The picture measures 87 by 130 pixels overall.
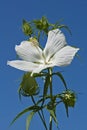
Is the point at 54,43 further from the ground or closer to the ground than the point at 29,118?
further from the ground

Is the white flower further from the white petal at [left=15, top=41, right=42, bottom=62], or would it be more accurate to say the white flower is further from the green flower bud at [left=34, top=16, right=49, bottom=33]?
the green flower bud at [left=34, top=16, right=49, bottom=33]

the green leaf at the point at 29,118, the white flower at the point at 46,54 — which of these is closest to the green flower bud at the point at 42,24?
the white flower at the point at 46,54

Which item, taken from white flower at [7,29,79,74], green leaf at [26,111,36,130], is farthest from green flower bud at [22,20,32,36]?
green leaf at [26,111,36,130]

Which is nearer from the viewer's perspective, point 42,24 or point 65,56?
point 65,56

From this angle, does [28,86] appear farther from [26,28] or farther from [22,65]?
[26,28]

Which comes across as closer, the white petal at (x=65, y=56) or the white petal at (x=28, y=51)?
the white petal at (x=65, y=56)

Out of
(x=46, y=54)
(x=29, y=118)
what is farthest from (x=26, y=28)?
(x=29, y=118)

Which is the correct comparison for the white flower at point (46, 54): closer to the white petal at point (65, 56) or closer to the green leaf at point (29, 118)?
the white petal at point (65, 56)

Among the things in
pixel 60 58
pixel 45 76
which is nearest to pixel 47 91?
pixel 45 76
